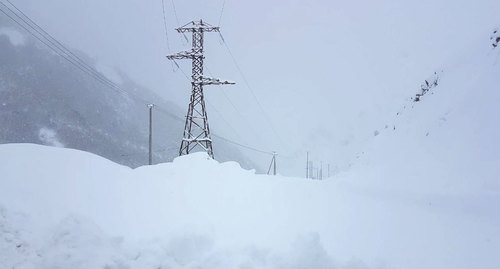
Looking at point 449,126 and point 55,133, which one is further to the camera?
point 55,133

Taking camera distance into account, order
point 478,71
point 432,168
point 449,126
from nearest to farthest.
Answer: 1. point 432,168
2. point 449,126
3. point 478,71

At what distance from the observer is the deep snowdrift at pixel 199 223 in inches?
233

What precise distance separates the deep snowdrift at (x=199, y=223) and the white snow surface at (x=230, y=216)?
0.9 inches

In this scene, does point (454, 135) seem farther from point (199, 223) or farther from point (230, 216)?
point (199, 223)

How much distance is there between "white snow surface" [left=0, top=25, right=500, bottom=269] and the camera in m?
5.97

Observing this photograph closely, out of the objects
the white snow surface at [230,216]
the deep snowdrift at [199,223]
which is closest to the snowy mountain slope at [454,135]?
the white snow surface at [230,216]

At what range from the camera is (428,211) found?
9.93 metres

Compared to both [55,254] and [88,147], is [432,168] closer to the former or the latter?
[55,254]

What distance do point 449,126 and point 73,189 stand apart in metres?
14.7

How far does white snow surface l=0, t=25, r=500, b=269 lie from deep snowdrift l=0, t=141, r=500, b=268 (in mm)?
22

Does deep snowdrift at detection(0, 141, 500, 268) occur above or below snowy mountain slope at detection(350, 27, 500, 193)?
below

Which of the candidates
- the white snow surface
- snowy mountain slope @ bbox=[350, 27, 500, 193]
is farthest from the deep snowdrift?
snowy mountain slope @ bbox=[350, 27, 500, 193]

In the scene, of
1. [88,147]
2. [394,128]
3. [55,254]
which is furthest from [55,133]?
[55,254]

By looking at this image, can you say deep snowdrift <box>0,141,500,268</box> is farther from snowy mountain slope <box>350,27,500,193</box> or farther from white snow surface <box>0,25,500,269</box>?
snowy mountain slope <box>350,27,500,193</box>
